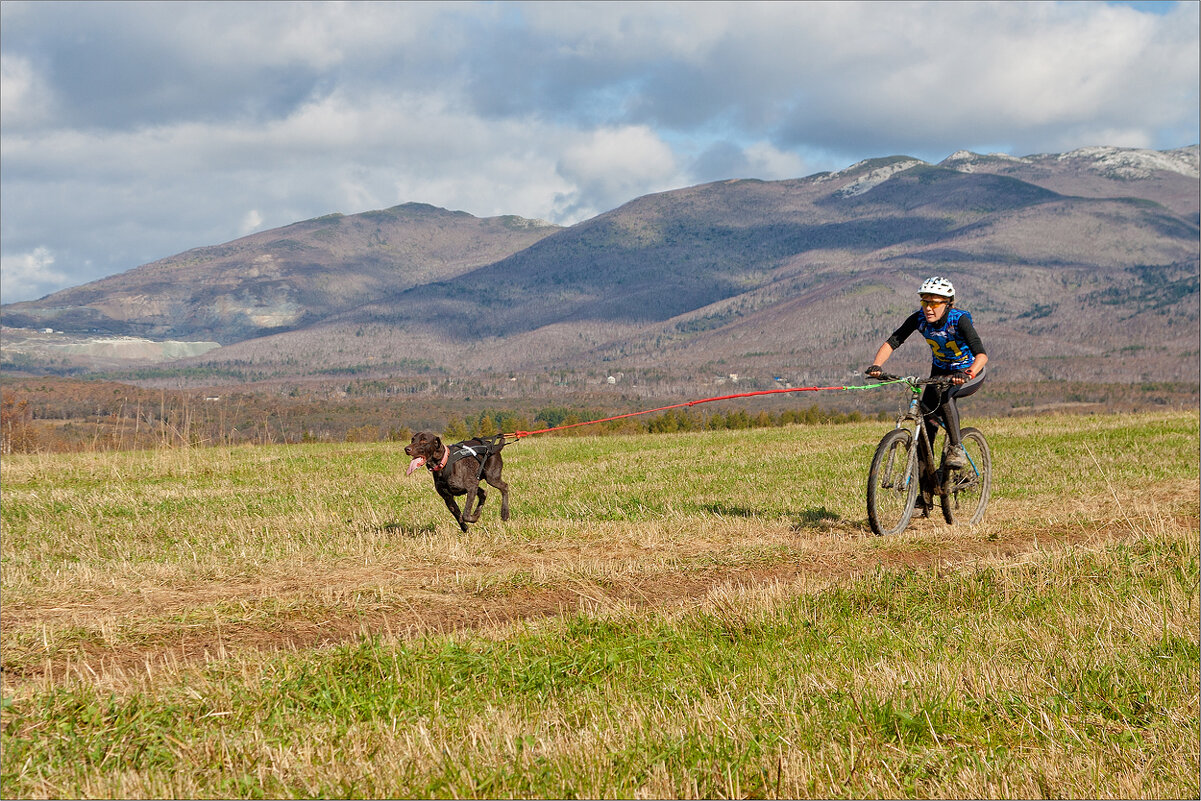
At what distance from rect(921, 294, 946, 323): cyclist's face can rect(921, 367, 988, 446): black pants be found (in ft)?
2.18

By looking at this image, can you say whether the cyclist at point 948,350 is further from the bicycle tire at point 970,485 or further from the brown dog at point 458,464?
the brown dog at point 458,464

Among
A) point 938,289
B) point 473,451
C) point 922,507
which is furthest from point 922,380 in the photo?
point 473,451

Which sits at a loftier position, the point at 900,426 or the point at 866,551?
the point at 900,426

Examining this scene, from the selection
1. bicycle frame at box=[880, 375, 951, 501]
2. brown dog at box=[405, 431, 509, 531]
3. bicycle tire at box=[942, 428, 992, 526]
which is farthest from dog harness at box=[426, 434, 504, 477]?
bicycle tire at box=[942, 428, 992, 526]

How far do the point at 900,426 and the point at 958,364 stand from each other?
3.28ft

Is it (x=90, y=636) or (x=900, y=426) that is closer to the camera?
Result: (x=90, y=636)

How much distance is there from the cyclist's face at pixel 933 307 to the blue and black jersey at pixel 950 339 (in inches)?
3.2

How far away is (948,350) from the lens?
1142 centimetres

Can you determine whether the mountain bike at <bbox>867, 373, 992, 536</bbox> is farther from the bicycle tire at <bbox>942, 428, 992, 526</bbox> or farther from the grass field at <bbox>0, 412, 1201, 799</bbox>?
the grass field at <bbox>0, 412, 1201, 799</bbox>

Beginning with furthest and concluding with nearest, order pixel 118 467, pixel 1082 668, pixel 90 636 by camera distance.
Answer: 1. pixel 118 467
2. pixel 90 636
3. pixel 1082 668

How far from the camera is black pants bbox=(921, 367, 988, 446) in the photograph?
452 inches

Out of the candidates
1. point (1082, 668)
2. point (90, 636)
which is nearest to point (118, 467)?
point (90, 636)

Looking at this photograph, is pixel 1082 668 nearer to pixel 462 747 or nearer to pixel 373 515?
pixel 462 747

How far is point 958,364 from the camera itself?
11.5 metres
